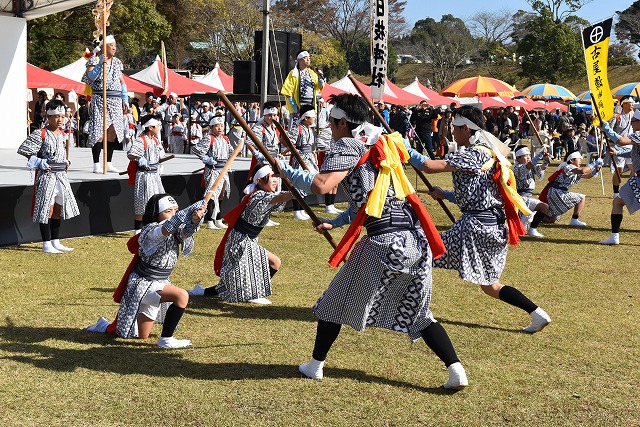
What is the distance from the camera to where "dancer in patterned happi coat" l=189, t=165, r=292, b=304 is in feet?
23.5

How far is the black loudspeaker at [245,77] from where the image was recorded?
1584 cm

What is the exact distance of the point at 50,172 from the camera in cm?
922

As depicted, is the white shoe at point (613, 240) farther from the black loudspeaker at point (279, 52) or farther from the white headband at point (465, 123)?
the black loudspeaker at point (279, 52)

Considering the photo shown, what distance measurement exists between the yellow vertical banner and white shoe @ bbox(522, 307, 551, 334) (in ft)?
20.1

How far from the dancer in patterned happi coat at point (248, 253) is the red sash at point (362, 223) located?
224 cm

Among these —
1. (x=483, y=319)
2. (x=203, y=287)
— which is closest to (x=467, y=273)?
(x=483, y=319)

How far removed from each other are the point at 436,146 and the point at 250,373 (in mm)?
25019

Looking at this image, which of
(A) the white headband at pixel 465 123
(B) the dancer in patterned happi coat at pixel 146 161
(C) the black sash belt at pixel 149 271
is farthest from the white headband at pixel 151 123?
(A) the white headband at pixel 465 123

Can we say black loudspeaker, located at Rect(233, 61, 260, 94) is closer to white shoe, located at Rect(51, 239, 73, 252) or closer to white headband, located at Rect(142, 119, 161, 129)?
white headband, located at Rect(142, 119, 161, 129)

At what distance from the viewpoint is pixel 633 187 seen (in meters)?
10.6

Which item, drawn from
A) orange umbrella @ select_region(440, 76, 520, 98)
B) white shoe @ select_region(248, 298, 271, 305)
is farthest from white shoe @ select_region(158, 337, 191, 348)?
orange umbrella @ select_region(440, 76, 520, 98)

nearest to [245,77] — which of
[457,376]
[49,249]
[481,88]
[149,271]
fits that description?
[49,249]

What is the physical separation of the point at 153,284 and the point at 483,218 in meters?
2.53

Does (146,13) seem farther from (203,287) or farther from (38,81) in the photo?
(203,287)
